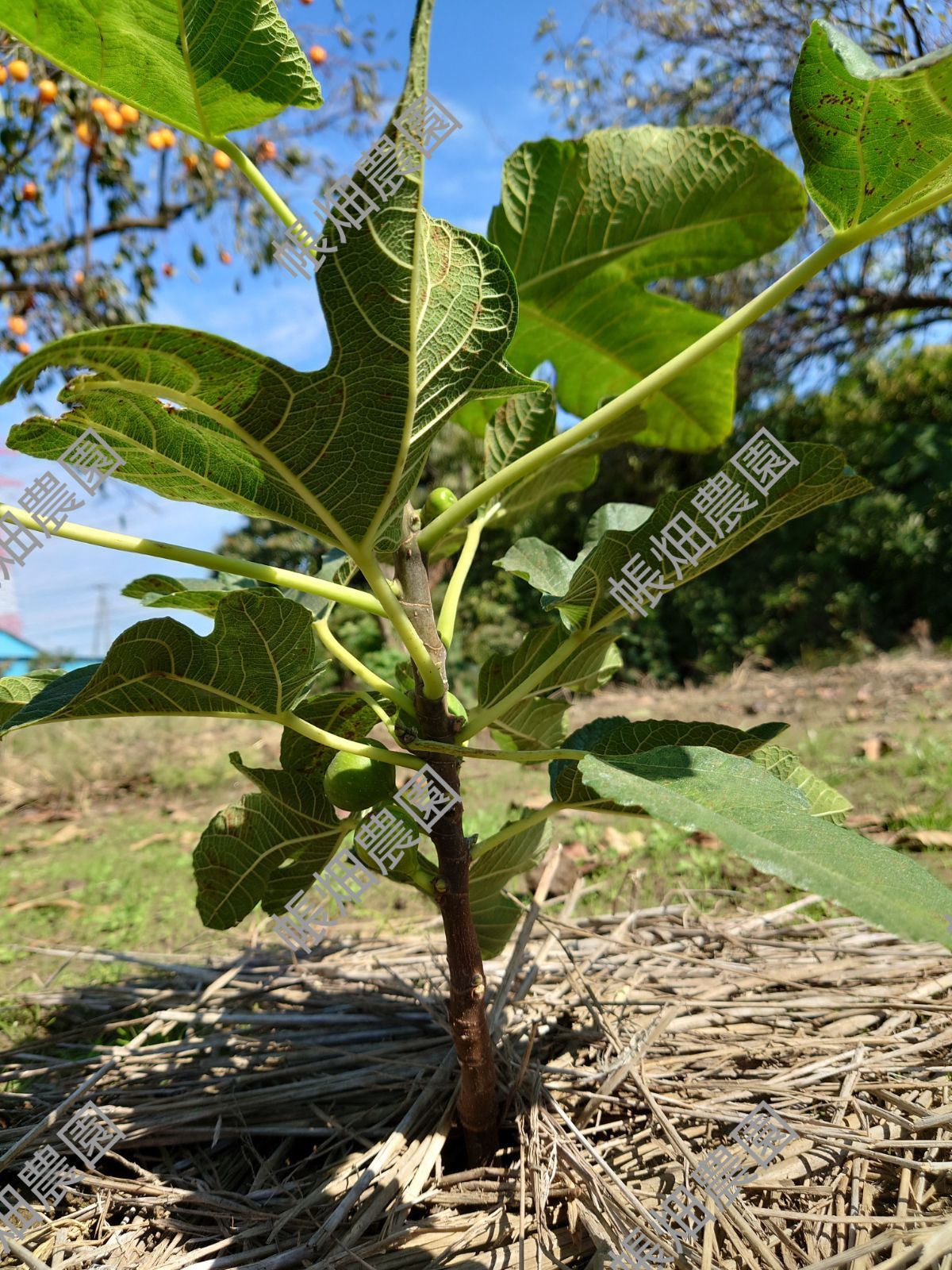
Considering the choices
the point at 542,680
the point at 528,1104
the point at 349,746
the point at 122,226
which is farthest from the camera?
the point at 122,226

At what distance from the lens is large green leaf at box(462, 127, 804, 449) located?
0.89m

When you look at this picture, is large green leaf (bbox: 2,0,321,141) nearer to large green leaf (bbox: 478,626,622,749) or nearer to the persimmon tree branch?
large green leaf (bbox: 478,626,622,749)

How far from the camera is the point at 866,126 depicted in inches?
24.5

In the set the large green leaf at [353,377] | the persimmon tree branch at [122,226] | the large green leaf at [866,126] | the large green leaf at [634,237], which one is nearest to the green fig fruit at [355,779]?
the large green leaf at [353,377]

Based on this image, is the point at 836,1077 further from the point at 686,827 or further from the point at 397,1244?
the point at 686,827

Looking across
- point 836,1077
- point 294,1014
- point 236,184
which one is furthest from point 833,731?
point 236,184

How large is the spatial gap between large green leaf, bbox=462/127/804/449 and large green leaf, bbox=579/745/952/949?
20.3 inches

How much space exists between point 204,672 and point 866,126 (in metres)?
0.72

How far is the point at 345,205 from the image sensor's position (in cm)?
55

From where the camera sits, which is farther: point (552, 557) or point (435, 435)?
point (552, 557)

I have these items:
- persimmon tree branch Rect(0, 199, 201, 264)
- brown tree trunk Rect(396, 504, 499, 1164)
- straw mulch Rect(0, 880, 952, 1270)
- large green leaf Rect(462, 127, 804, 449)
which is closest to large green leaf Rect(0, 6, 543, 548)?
brown tree trunk Rect(396, 504, 499, 1164)

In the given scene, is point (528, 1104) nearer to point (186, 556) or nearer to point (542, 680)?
point (542, 680)

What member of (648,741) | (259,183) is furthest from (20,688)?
(648,741)

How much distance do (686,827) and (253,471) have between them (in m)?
0.46
